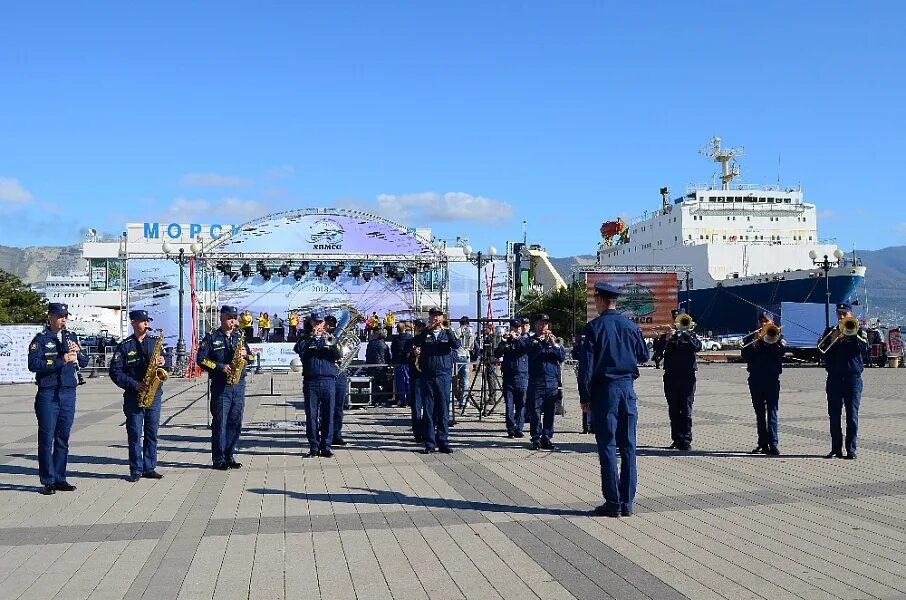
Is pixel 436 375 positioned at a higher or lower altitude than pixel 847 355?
lower

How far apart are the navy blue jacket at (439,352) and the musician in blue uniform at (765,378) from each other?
3.85m

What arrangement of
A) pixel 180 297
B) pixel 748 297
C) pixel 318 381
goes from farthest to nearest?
pixel 748 297
pixel 180 297
pixel 318 381

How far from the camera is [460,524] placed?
22.8 ft

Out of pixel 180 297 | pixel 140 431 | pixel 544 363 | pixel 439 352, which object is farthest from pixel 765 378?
pixel 180 297

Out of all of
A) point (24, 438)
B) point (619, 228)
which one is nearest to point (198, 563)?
point (24, 438)

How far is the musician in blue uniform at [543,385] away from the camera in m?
11.2

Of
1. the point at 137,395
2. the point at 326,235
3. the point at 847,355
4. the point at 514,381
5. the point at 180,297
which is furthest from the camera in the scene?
the point at 326,235

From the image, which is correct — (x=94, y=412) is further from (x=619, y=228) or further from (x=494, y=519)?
(x=619, y=228)

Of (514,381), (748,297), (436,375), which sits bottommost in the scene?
(514,381)

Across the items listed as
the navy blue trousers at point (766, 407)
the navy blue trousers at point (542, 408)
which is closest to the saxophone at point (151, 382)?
the navy blue trousers at point (542, 408)

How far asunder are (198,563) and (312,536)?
998 millimetres

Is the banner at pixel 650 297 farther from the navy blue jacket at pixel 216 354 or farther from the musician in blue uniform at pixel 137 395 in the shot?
the musician in blue uniform at pixel 137 395

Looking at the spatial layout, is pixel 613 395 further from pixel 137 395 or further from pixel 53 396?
pixel 53 396

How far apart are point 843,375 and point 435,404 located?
5.02 m
